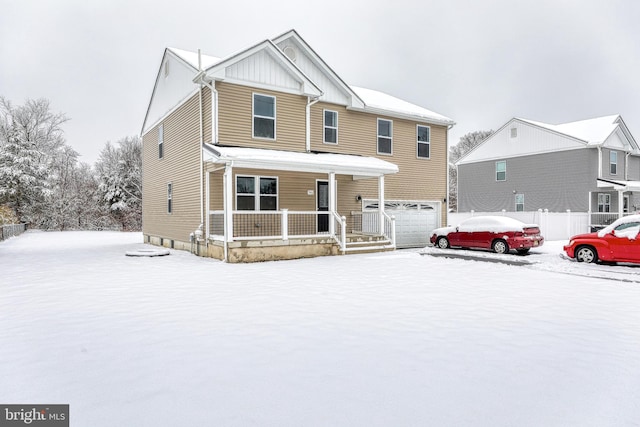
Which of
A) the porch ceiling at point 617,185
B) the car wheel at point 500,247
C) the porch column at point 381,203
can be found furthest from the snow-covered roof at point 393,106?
the porch ceiling at point 617,185

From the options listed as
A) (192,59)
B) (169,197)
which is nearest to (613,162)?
(192,59)

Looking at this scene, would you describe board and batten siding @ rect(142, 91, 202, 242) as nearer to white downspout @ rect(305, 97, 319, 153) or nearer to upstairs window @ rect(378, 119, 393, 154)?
white downspout @ rect(305, 97, 319, 153)

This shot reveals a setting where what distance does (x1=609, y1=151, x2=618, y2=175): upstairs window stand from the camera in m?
23.6

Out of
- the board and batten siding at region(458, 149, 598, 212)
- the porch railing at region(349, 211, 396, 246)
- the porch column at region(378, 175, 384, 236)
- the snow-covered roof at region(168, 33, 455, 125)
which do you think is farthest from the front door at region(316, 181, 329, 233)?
the board and batten siding at region(458, 149, 598, 212)

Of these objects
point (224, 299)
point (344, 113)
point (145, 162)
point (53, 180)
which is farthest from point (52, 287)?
point (53, 180)

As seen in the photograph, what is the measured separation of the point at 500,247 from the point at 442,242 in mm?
2541

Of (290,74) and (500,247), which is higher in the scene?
(290,74)

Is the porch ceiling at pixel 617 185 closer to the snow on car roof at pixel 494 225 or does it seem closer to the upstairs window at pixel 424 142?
the snow on car roof at pixel 494 225

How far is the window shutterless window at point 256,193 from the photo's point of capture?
1383 centimetres

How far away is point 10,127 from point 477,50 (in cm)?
4307

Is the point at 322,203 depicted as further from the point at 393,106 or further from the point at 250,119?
the point at 393,106

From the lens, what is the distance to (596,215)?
879 inches

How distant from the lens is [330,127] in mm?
16125

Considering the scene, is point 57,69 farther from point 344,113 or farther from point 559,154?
point 559,154
